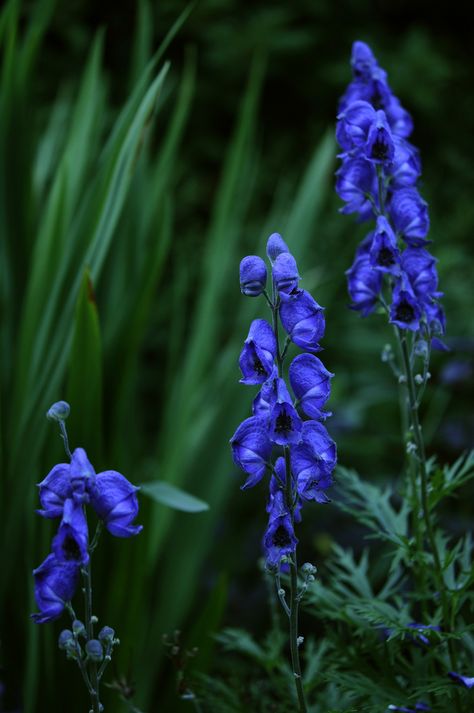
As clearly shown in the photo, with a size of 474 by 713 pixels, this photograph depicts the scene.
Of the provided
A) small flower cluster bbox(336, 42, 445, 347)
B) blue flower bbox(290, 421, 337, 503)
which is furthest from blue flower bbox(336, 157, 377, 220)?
blue flower bbox(290, 421, 337, 503)

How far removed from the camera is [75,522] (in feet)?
2.53

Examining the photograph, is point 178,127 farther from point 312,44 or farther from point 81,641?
point 312,44

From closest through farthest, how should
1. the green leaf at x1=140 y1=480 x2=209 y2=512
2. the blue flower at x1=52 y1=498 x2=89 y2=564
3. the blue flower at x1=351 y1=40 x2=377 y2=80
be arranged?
the blue flower at x1=52 y1=498 x2=89 y2=564
the blue flower at x1=351 y1=40 x2=377 y2=80
the green leaf at x1=140 y1=480 x2=209 y2=512

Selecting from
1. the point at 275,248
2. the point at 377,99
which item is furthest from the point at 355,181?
the point at 275,248

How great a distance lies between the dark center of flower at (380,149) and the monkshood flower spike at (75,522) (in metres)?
0.46

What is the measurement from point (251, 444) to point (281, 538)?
93 millimetres

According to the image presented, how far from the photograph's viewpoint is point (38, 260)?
65.2 inches

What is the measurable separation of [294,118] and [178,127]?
2.69 metres

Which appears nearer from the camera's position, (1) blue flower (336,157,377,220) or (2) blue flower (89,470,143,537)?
(2) blue flower (89,470,143,537)

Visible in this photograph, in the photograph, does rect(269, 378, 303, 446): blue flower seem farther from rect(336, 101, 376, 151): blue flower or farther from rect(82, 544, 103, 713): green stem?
rect(336, 101, 376, 151): blue flower

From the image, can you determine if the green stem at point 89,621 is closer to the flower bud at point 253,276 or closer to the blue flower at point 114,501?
the blue flower at point 114,501

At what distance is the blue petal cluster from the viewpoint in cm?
78

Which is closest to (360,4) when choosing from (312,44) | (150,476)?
(312,44)

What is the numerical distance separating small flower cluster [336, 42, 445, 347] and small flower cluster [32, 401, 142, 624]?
1.28ft
